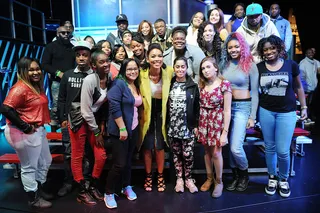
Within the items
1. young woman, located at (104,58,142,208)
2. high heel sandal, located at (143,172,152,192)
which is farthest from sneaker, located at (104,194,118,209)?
high heel sandal, located at (143,172,152,192)

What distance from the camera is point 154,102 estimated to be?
9.86 feet

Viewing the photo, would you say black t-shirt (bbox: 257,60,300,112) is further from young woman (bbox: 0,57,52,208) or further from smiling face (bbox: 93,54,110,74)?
young woman (bbox: 0,57,52,208)

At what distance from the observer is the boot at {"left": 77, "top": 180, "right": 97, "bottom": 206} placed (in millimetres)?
2945

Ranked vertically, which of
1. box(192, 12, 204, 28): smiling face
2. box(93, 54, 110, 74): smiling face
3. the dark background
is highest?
the dark background

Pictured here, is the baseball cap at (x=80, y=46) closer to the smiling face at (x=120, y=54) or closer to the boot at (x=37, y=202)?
the smiling face at (x=120, y=54)

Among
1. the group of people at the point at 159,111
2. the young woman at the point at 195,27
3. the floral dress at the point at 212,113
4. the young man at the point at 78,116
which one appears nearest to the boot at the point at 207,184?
the group of people at the point at 159,111

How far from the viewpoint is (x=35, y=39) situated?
9086mm

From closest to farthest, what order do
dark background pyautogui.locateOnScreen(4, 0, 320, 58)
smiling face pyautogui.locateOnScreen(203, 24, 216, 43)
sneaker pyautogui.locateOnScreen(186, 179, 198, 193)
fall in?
sneaker pyautogui.locateOnScreen(186, 179, 198, 193) → smiling face pyautogui.locateOnScreen(203, 24, 216, 43) → dark background pyautogui.locateOnScreen(4, 0, 320, 58)

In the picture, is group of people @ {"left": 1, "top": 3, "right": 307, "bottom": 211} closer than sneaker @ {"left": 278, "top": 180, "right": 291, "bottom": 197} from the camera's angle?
Yes

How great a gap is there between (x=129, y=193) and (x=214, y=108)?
1355 mm

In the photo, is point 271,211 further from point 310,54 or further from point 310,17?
point 310,17

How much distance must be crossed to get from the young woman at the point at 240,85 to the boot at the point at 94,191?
1587mm

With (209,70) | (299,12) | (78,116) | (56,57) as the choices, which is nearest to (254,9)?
(209,70)

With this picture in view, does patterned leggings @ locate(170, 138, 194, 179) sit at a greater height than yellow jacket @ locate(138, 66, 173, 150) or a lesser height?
lesser
